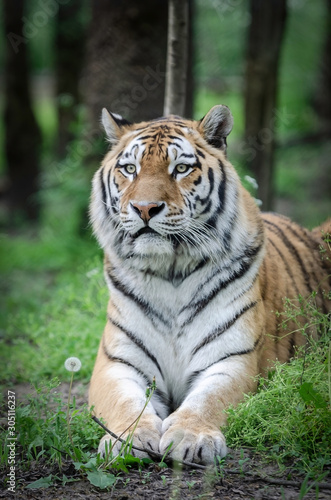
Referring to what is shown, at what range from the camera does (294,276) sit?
4.32 m

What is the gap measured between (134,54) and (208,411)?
202 inches

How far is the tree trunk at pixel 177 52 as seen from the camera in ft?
16.0

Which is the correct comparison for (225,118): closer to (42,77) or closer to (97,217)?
(97,217)

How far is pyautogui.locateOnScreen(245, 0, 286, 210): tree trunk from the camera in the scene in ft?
25.1

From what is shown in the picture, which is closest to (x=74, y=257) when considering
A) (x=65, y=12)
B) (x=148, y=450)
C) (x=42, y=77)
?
(x=148, y=450)

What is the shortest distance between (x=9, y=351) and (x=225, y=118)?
2586mm

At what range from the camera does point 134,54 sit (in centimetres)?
727

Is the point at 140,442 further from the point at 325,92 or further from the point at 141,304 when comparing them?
the point at 325,92

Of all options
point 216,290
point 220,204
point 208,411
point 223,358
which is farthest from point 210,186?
point 208,411

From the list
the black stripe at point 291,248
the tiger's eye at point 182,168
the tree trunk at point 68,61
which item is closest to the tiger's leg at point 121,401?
the tiger's eye at point 182,168

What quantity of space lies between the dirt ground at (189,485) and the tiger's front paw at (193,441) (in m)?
0.06

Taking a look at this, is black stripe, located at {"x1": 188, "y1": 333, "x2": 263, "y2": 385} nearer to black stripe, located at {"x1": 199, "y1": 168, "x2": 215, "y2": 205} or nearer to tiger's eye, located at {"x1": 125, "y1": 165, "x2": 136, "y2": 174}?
black stripe, located at {"x1": 199, "y1": 168, "x2": 215, "y2": 205}

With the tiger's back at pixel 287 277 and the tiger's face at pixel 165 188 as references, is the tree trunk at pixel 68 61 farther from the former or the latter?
the tiger's face at pixel 165 188

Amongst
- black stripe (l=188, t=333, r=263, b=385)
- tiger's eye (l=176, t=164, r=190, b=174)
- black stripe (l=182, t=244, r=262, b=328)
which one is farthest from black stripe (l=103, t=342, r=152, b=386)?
tiger's eye (l=176, t=164, r=190, b=174)
